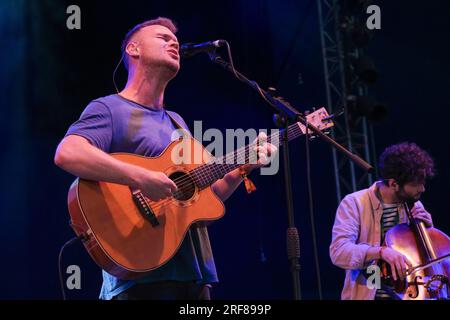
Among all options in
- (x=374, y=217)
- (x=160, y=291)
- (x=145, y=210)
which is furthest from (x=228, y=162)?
(x=374, y=217)

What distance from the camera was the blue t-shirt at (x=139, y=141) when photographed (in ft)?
7.97

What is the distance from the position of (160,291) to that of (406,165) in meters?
2.44

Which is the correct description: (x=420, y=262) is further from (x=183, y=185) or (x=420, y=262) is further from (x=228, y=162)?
(x=183, y=185)

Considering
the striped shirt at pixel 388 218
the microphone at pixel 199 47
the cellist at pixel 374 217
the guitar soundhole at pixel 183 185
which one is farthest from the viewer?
the striped shirt at pixel 388 218

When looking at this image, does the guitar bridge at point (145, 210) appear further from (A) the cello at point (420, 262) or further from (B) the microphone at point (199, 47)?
(A) the cello at point (420, 262)

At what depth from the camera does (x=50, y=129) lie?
4910mm

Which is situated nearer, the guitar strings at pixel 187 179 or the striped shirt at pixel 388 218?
the guitar strings at pixel 187 179

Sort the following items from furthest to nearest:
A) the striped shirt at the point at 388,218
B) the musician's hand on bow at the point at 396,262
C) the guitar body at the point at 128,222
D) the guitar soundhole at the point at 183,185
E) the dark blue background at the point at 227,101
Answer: the dark blue background at the point at 227,101 < the striped shirt at the point at 388,218 < the musician's hand on bow at the point at 396,262 < the guitar soundhole at the point at 183,185 < the guitar body at the point at 128,222

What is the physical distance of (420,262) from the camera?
361 centimetres

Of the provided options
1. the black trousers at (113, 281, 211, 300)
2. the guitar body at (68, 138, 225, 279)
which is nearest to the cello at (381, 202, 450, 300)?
the guitar body at (68, 138, 225, 279)

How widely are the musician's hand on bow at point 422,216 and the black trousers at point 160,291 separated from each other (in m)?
2.07

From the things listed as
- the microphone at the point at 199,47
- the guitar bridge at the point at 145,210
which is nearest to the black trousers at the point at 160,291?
the guitar bridge at the point at 145,210

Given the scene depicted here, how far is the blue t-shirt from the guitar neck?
0.24 meters

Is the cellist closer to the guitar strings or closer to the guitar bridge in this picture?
the guitar strings
